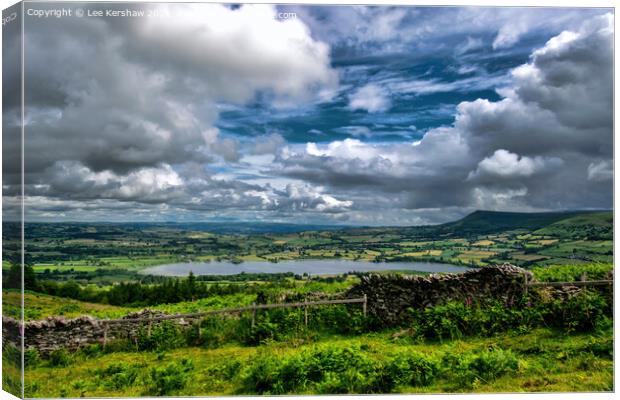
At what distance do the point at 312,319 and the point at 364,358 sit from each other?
1.83 meters

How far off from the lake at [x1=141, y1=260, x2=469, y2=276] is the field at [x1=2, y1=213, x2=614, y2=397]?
0.14 m

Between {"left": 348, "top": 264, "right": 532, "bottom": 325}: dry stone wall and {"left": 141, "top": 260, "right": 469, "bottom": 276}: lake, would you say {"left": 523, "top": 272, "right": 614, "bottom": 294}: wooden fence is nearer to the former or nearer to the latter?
{"left": 348, "top": 264, "right": 532, "bottom": 325}: dry stone wall

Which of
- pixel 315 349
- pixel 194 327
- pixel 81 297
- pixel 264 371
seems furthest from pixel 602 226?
pixel 81 297

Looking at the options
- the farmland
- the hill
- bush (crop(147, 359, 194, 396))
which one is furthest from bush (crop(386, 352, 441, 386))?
bush (crop(147, 359, 194, 396))

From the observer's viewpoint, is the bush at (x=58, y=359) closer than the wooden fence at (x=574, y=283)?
Yes

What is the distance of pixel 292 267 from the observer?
1041cm

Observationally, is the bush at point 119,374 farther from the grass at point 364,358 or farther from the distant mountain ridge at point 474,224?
the distant mountain ridge at point 474,224

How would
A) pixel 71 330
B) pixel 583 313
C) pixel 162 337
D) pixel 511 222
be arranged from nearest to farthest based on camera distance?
pixel 71 330 < pixel 583 313 < pixel 162 337 < pixel 511 222

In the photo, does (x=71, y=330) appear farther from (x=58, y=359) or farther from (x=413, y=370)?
(x=413, y=370)

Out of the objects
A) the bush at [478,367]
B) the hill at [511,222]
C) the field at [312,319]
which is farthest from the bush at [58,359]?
the hill at [511,222]

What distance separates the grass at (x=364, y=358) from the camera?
9.00m

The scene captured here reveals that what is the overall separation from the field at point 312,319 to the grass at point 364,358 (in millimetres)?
22

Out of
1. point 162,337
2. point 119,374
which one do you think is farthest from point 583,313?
point 119,374

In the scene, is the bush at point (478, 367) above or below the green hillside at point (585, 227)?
below
